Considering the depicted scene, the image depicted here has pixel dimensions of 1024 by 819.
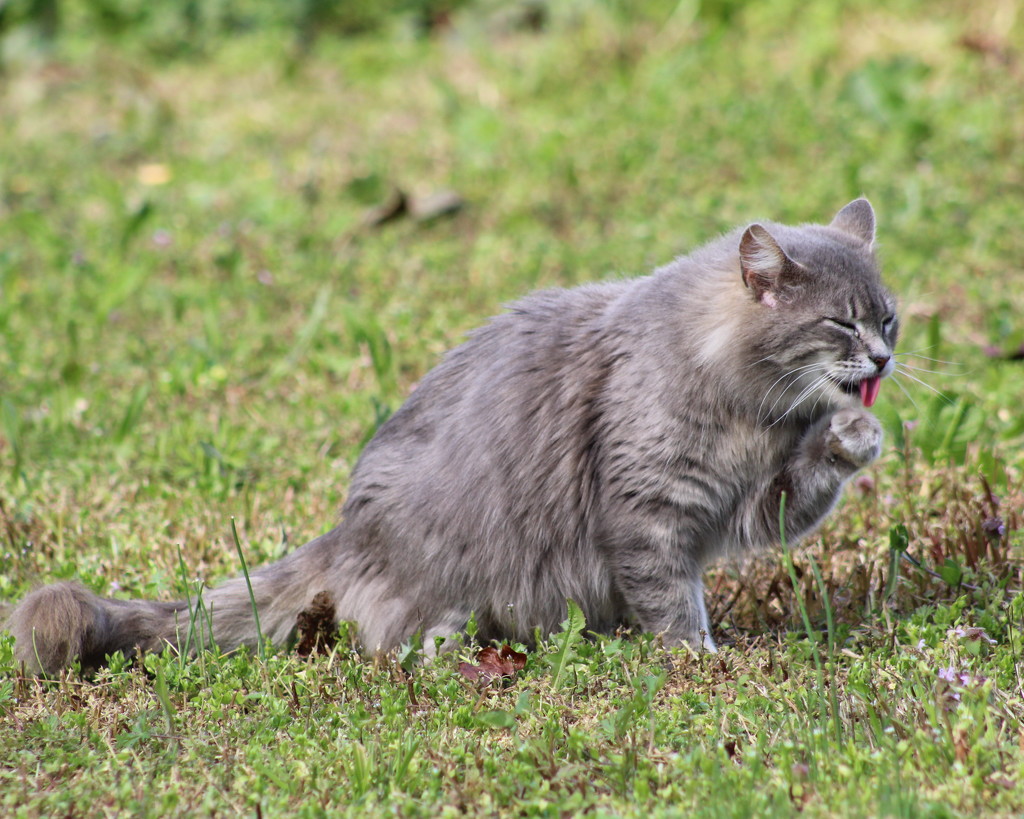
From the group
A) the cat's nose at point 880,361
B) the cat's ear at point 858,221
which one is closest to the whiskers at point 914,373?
the cat's nose at point 880,361

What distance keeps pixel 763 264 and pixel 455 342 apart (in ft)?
7.09

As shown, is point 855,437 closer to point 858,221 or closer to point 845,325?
point 845,325

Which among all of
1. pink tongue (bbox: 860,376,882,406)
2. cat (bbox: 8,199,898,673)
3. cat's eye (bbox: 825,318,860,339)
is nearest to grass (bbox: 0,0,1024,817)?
cat (bbox: 8,199,898,673)

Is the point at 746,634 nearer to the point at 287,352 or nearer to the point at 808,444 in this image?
the point at 808,444

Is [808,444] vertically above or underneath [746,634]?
above

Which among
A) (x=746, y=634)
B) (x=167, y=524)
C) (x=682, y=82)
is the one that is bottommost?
(x=746, y=634)

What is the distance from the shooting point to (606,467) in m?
3.10

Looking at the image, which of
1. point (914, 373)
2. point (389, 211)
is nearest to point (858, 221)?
point (914, 373)

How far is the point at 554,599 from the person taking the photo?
3201mm

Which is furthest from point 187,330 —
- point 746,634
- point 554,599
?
point 746,634

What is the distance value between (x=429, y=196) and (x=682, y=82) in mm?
1700

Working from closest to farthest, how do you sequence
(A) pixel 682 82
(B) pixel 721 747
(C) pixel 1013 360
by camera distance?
(B) pixel 721 747
(C) pixel 1013 360
(A) pixel 682 82

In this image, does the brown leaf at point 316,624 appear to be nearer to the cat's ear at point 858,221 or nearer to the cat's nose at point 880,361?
the cat's nose at point 880,361

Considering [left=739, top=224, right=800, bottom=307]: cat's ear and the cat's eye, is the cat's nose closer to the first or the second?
the cat's eye
